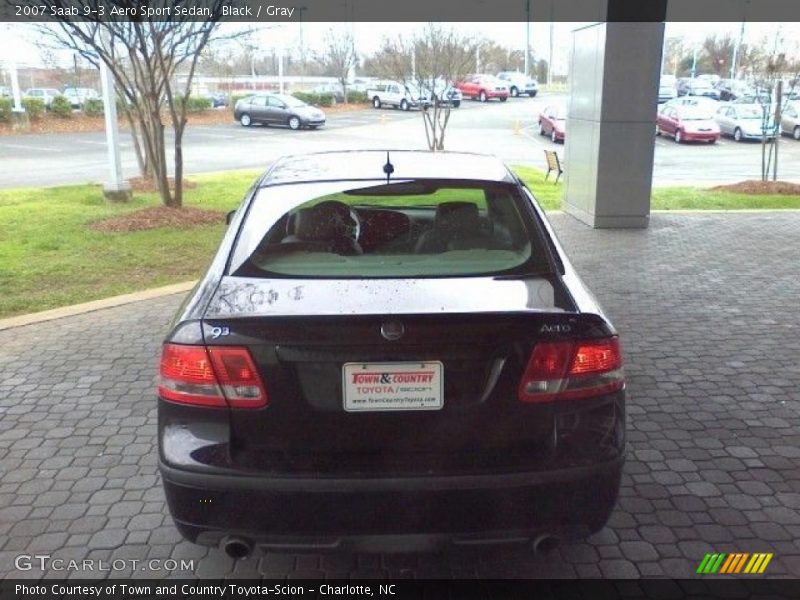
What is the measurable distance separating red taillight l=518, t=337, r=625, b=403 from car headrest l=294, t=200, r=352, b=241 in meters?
1.19

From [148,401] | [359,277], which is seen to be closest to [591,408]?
[359,277]

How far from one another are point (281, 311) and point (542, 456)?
1.00 meters

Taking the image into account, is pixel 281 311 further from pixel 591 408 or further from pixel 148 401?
pixel 148 401

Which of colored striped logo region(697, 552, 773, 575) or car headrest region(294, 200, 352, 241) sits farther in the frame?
car headrest region(294, 200, 352, 241)

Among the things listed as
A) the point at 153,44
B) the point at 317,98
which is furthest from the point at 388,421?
the point at 317,98

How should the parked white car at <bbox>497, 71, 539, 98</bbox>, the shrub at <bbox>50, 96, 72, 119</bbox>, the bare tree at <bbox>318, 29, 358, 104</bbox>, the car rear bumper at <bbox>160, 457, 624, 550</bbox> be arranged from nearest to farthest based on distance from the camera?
the car rear bumper at <bbox>160, 457, 624, 550</bbox> < the shrub at <bbox>50, 96, 72, 119</bbox> < the bare tree at <bbox>318, 29, 358, 104</bbox> < the parked white car at <bbox>497, 71, 539, 98</bbox>

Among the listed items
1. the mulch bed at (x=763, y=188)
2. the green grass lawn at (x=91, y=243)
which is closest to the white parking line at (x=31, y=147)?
the green grass lawn at (x=91, y=243)

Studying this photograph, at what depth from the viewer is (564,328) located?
257 cm

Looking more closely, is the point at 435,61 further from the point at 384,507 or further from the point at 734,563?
the point at 384,507

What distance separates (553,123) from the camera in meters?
28.6

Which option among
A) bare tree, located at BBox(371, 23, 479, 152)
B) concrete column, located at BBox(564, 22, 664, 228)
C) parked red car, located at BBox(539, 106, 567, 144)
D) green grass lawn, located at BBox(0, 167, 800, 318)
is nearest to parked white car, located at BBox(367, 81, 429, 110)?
parked red car, located at BBox(539, 106, 567, 144)

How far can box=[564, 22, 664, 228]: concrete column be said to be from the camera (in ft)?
33.1

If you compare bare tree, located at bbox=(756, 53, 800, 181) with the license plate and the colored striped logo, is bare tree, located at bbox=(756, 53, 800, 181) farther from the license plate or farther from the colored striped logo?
the license plate

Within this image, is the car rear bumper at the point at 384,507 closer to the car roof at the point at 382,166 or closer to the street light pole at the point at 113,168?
the car roof at the point at 382,166
